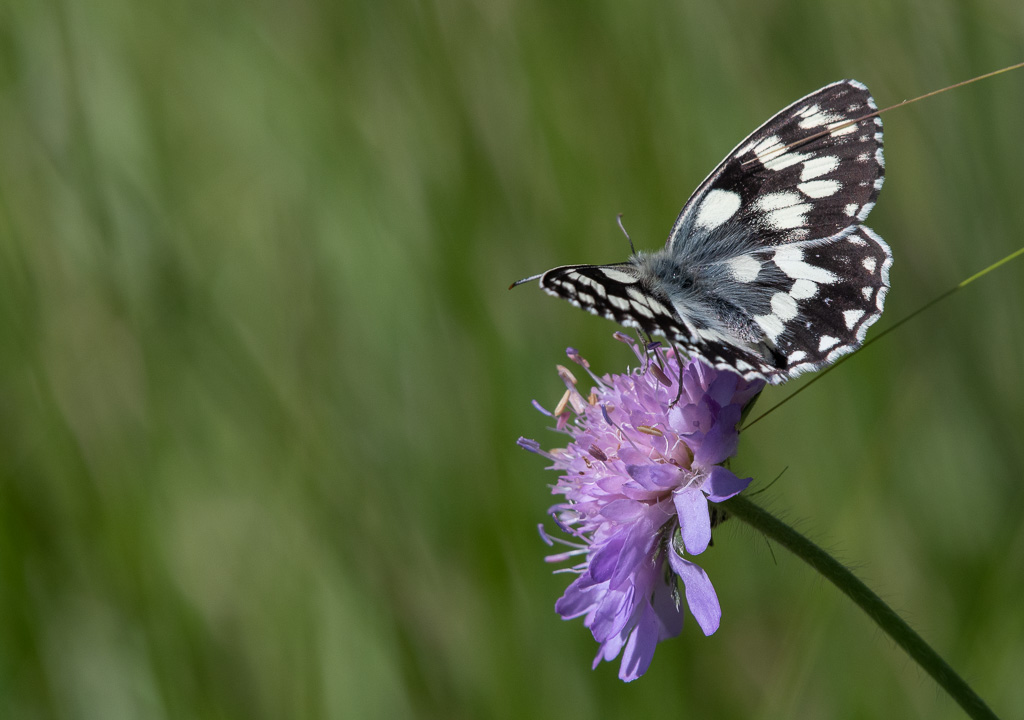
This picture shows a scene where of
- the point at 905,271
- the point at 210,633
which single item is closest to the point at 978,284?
the point at 905,271

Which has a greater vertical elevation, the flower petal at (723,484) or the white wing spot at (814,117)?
the white wing spot at (814,117)

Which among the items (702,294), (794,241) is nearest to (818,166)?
(794,241)

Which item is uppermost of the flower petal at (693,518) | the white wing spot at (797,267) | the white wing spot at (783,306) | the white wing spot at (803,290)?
the white wing spot at (797,267)

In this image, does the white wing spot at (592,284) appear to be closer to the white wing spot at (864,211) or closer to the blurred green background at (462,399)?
the white wing spot at (864,211)

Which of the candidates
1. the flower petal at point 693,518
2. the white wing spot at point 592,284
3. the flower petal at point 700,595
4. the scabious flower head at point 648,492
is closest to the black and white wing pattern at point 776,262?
the white wing spot at point 592,284

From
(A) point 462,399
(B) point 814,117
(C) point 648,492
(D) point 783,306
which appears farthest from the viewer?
(A) point 462,399

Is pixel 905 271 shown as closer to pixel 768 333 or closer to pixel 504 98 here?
pixel 504 98

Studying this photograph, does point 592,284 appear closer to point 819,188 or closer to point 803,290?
point 803,290
